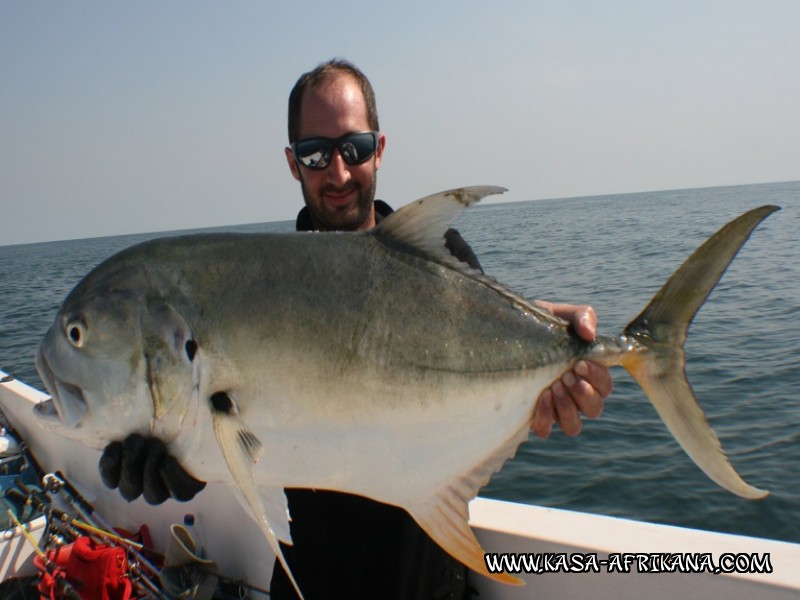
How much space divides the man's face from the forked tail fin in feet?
4.02

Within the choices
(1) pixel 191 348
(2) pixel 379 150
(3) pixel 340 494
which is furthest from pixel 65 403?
(2) pixel 379 150

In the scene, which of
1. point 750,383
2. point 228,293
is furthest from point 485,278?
point 750,383

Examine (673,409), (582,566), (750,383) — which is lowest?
(750,383)

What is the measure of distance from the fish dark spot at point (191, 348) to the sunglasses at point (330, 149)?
114 cm

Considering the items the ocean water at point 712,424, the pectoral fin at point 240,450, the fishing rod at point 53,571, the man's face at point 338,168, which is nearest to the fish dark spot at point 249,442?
the pectoral fin at point 240,450

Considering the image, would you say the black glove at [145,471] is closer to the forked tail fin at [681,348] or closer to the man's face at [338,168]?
the man's face at [338,168]

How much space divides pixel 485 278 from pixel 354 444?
64cm

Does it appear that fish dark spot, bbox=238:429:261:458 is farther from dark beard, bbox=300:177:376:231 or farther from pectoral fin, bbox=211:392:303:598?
dark beard, bbox=300:177:376:231

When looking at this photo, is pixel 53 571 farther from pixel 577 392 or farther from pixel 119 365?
pixel 577 392

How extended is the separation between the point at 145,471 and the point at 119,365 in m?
0.33

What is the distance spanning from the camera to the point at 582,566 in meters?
2.56

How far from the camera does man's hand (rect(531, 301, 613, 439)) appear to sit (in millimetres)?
1892

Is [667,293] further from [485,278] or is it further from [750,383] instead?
[750,383]

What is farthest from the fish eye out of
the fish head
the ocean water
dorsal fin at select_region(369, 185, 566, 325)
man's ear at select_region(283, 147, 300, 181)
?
the ocean water
